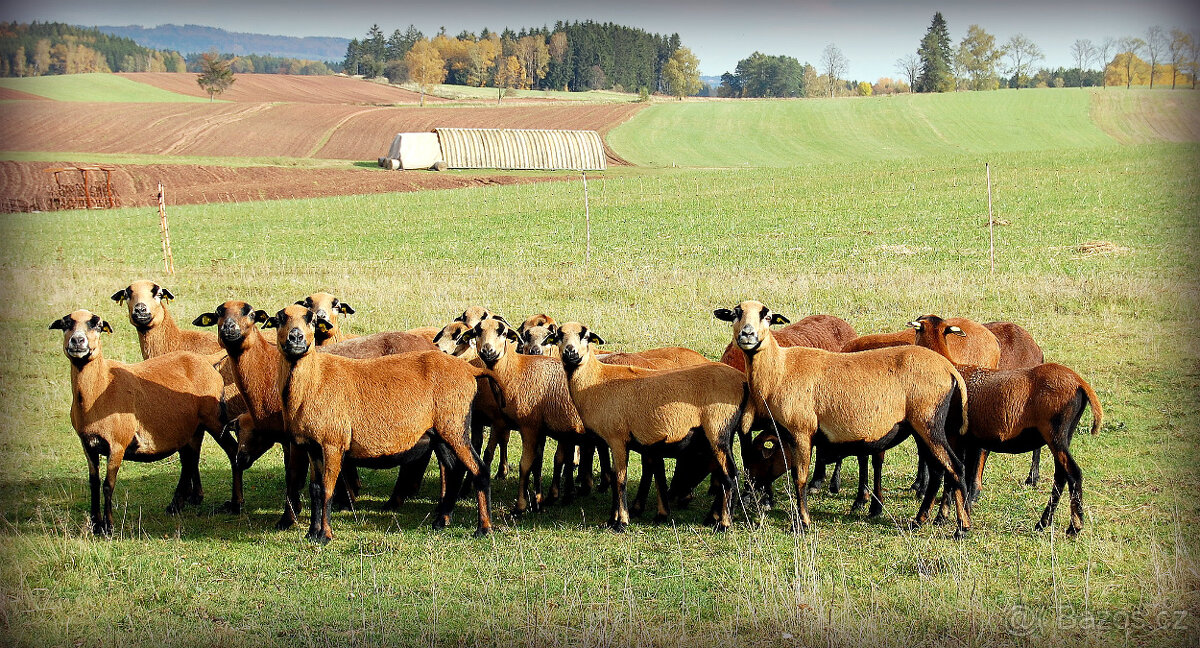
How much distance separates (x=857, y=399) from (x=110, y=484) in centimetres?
737

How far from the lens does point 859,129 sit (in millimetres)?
76750

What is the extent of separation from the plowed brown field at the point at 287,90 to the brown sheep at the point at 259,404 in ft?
350

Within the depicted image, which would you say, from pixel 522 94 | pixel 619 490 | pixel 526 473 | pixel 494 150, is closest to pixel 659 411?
pixel 619 490

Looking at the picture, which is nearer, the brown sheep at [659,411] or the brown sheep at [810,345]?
the brown sheep at [659,411]

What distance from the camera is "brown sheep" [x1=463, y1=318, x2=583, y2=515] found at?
10266mm

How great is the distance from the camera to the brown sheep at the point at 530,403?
10.3 m

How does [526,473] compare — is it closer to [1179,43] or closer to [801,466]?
[801,466]

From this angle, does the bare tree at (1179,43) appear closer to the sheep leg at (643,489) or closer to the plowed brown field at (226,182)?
the sheep leg at (643,489)

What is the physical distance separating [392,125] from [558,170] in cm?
2427

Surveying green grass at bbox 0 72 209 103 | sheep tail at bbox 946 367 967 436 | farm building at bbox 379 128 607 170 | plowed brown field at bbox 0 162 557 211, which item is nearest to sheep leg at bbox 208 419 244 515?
sheep tail at bbox 946 367 967 436

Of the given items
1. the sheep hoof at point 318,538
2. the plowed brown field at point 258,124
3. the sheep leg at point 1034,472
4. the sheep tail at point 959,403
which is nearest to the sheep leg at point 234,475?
the sheep hoof at point 318,538

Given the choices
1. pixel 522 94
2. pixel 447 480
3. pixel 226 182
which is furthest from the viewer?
pixel 522 94

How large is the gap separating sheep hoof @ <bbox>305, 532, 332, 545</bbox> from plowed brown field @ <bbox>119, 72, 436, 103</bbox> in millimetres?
108101

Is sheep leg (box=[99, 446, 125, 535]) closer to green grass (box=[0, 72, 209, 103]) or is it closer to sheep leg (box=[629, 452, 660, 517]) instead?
sheep leg (box=[629, 452, 660, 517])
